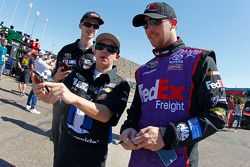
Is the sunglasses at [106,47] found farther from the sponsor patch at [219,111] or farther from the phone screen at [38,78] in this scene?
the sponsor patch at [219,111]

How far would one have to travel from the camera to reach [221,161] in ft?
23.0

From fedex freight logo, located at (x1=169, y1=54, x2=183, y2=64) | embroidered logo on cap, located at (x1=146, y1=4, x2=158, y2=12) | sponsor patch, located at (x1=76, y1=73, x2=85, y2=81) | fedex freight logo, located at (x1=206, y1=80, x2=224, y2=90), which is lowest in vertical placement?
sponsor patch, located at (x1=76, y1=73, x2=85, y2=81)

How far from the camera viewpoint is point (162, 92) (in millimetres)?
1922

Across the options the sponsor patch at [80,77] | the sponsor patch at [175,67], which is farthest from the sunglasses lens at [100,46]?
the sponsor patch at [175,67]

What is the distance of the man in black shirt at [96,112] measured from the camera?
7.76 feet

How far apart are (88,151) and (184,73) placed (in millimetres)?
1116

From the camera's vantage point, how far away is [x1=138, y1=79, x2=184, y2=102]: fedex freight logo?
1.85m

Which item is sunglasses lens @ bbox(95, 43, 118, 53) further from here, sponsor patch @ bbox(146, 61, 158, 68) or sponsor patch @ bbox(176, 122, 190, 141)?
sponsor patch @ bbox(176, 122, 190, 141)

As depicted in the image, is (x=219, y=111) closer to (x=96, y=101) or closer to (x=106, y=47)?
(x=96, y=101)

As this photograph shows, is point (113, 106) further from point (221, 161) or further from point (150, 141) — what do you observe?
point (221, 161)

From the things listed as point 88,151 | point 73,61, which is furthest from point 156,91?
point 73,61

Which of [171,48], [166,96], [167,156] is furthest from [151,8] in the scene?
[167,156]

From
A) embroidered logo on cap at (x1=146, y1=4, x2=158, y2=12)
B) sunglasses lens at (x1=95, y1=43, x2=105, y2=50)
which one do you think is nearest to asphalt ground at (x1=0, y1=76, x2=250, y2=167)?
sunglasses lens at (x1=95, y1=43, x2=105, y2=50)

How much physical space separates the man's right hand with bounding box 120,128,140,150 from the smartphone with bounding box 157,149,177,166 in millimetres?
191
